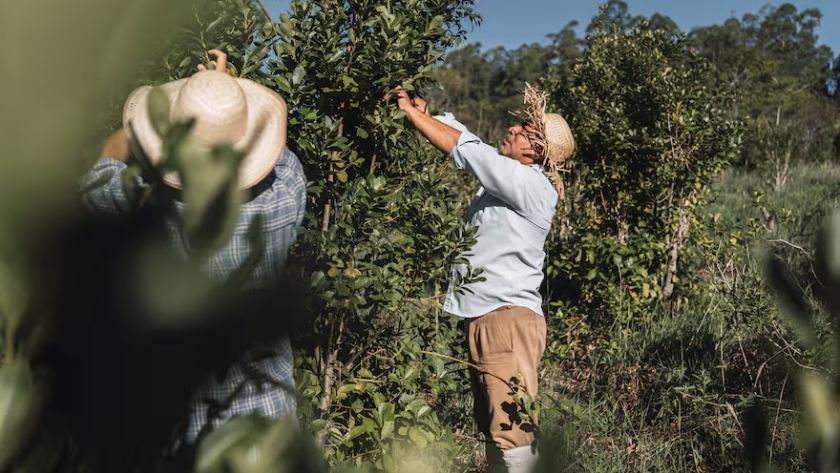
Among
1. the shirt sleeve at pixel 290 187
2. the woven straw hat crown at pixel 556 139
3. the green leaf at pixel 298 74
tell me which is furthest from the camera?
the woven straw hat crown at pixel 556 139

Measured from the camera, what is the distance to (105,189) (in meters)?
0.51

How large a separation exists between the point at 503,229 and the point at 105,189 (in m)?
2.37

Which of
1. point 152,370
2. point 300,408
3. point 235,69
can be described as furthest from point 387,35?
point 152,370

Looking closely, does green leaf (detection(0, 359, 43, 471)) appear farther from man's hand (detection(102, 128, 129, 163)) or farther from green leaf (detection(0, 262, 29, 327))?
man's hand (detection(102, 128, 129, 163))

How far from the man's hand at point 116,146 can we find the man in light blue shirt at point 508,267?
2129mm

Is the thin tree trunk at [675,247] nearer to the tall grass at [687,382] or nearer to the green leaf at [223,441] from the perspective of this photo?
the tall grass at [687,382]

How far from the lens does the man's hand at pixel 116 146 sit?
0.49m

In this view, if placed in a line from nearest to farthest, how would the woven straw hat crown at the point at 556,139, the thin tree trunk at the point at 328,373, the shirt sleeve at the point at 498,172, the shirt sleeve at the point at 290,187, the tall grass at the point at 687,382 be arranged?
the shirt sleeve at the point at 290,187
the thin tree trunk at the point at 328,373
the shirt sleeve at the point at 498,172
the woven straw hat crown at the point at 556,139
the tall grass at the point at 687,382

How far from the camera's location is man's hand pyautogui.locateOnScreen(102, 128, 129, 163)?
49 centimetres

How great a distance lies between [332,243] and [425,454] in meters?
0.73

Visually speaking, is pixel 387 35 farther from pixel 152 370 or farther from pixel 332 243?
pixel 152 370

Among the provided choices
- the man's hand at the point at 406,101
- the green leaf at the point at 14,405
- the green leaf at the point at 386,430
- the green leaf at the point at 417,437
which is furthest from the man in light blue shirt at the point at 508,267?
the green leaf at the point at 14,405

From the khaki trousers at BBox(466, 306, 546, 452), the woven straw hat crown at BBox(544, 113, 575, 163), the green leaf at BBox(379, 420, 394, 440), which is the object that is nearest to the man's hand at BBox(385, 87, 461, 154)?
the woven straw hat crown at BBox(544, 113, 575, 163)

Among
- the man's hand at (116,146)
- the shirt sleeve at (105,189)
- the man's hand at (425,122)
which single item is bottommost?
the shirt sleeve at (105,189)
